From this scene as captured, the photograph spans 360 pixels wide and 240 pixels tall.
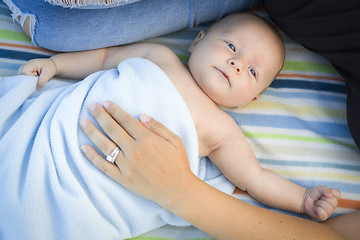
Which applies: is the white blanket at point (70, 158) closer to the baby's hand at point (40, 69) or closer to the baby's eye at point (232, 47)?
the baby's hand at point (40, 69)

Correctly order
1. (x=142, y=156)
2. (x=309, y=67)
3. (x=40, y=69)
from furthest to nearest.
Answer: (x=309, y=67) < (x=40, y=69) < (x=142, y=156)

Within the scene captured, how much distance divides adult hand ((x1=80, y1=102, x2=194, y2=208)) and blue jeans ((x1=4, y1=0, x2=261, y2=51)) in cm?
32

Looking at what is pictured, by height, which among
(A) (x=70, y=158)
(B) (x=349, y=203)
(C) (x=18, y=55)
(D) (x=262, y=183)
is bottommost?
(B) (x=349, y=203)

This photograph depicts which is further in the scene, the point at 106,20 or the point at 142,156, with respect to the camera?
the point at 106,20

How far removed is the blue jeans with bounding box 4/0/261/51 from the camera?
3.88 feet

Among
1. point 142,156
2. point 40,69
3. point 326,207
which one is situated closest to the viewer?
point 142,156

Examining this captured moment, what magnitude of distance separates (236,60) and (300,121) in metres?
0.34

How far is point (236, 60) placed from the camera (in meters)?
1.21

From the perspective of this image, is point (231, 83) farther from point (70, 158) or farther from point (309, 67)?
point (70, 158)

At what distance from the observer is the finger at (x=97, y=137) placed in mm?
1035

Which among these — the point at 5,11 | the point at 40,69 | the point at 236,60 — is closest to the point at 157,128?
the point at 236,60

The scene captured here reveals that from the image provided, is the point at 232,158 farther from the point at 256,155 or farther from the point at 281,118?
the point at 281,118

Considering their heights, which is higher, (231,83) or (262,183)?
(231,83)

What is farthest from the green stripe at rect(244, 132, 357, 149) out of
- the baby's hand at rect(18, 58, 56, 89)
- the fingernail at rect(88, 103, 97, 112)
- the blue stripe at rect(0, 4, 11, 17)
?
the blue stripe at rect(0, 4, 11, 17)
